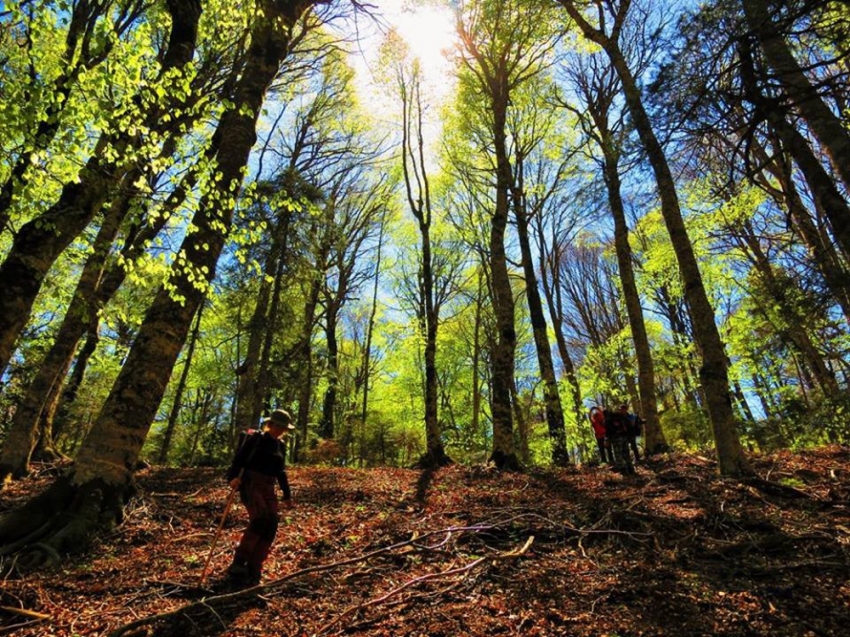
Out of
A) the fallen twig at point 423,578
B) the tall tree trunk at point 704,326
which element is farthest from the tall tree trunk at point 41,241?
the tall tree trunk at point 704,326

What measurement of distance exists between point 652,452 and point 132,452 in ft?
37.5

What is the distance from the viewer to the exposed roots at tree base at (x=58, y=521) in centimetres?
411

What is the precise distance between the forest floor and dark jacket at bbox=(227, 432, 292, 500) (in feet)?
2.97

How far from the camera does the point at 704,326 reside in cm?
685

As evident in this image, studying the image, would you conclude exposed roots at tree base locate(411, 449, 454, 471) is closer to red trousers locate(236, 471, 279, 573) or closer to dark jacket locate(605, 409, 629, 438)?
dark jacket locate(605, 409, 629, 438)

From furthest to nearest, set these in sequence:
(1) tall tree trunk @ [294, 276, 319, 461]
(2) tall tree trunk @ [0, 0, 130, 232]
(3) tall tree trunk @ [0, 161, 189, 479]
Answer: (1) tall tree trunk @ [294, 276, 319, 461] → (3) tall tree trunk @ [0, 161, 189, 479] → (2) tall tree trunk @ [0, 0, 130, 232]

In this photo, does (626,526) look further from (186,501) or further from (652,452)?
(652,452)

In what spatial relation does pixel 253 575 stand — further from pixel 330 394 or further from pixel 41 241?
pixel 330 394

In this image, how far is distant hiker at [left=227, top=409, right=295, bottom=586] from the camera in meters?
4.09

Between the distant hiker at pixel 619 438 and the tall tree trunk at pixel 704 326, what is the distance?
239 centimetres

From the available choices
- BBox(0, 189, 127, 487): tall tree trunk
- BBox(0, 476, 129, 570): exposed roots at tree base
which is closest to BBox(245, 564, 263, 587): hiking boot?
BBox(0, 476, 129, 570): exposed roots at tree base

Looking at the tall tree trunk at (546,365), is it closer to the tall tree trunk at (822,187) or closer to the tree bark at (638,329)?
the tree bark at (638,329)

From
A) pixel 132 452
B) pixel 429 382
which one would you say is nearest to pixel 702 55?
pixel 132 452

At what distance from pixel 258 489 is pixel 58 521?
210 centimetres
